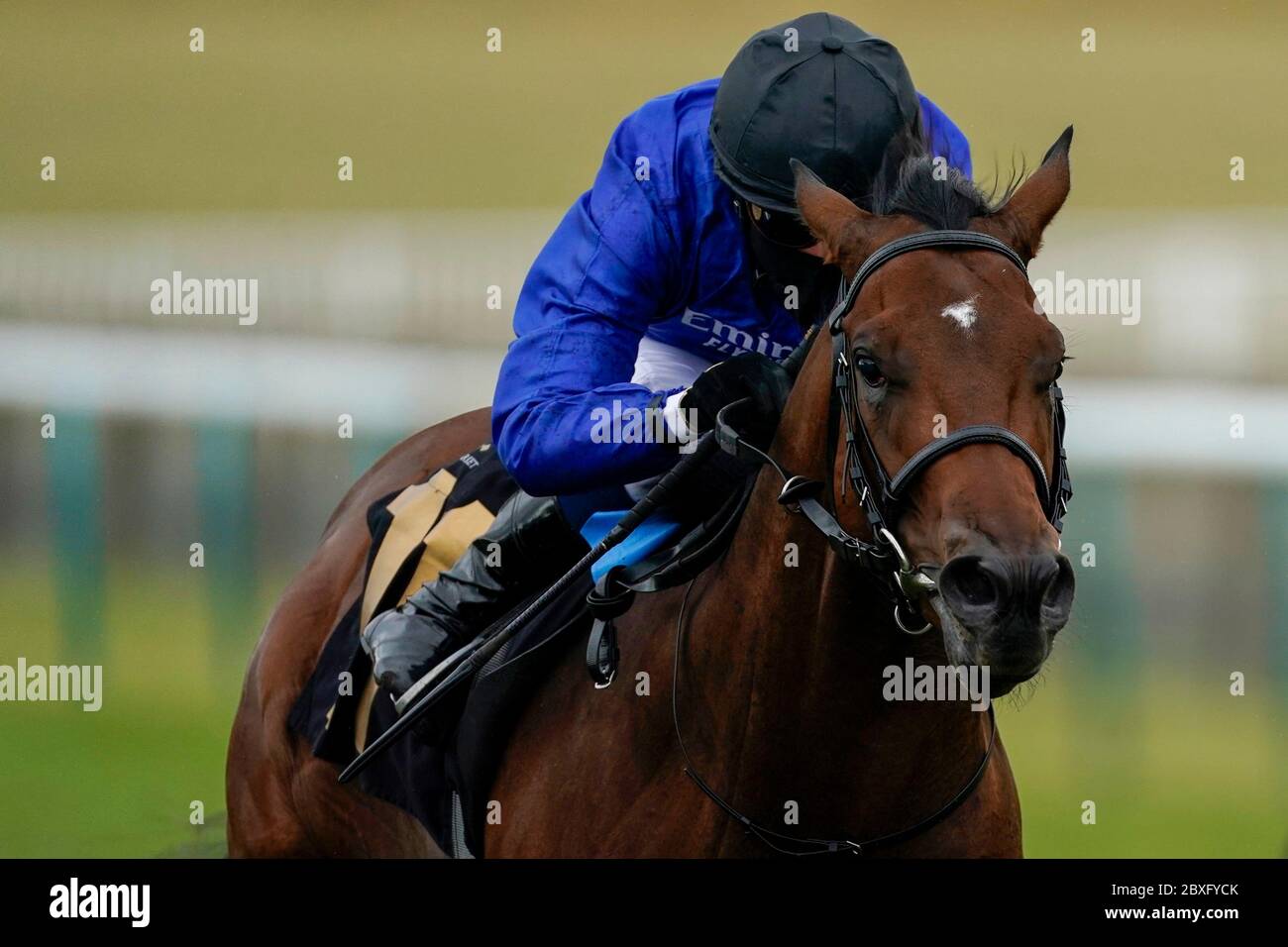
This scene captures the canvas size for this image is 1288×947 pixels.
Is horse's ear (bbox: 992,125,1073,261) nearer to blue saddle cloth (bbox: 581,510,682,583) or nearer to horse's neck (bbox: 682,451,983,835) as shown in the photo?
horse's neck (bbox: 682,451,983,835)

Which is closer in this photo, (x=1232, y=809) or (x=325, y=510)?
(x=1232, y=809)

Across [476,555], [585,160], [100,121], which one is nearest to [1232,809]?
[476,555]

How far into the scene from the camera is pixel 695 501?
9.14 ft

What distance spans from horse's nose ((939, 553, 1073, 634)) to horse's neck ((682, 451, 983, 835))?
0.34m

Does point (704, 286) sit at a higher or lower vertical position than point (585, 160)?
lower

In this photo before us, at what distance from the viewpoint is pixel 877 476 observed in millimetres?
2150

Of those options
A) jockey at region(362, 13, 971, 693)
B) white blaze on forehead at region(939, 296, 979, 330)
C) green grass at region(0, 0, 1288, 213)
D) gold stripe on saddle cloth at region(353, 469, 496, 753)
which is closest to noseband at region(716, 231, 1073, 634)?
white blaze on forehead at region(939, 296, 979, 330)

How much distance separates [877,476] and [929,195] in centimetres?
42

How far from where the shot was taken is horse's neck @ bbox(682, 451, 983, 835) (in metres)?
2.34

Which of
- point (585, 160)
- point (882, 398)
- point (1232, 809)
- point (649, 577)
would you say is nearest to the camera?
point (882, 398)

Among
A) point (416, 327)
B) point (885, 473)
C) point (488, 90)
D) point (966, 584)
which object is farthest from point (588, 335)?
point (488, 90)
